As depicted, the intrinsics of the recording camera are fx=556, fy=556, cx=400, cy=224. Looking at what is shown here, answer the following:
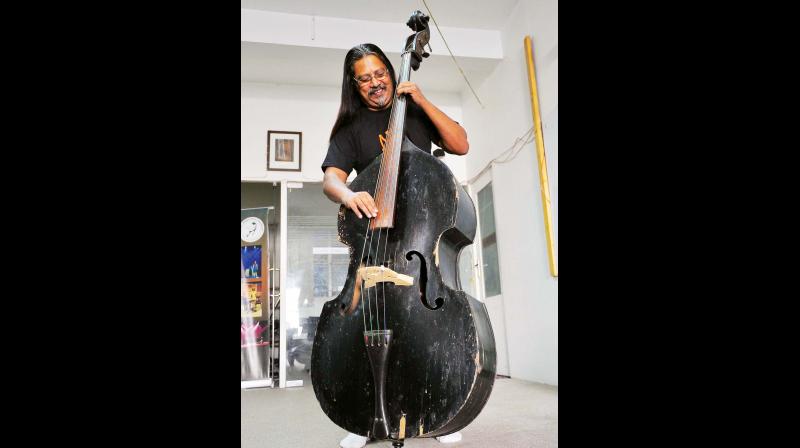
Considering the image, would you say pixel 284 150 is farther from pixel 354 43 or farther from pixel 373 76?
pixel 373 76

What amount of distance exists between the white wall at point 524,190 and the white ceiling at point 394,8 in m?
0.15

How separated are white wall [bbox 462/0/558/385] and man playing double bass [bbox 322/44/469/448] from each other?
1774 mm

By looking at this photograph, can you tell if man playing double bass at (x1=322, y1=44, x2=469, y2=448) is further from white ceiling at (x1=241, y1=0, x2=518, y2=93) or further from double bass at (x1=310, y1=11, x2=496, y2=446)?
white ceiling at (x1=241, y1=0, x2=518, y2=93)

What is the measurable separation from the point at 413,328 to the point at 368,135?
23.4 inches

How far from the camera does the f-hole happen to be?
1.10m

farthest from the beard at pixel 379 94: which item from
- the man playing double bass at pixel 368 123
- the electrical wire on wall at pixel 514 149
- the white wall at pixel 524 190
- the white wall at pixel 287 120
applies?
the white wall at pixel 287 120

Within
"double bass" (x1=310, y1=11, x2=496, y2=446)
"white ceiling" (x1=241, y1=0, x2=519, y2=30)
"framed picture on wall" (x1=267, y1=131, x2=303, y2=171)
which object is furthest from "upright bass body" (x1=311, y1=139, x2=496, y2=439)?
"framed picture on wall" (x1=267, y1=131, x2=303, y2=171)

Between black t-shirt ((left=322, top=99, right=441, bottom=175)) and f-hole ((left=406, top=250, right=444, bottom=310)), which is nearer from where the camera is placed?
f-hole ((left=406, top=250, right=444, bottom=310))

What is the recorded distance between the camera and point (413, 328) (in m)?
1.09

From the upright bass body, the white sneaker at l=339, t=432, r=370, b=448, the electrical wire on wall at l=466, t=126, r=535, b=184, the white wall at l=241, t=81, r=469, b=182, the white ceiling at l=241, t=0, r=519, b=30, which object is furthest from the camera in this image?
the white wall at l=241, t=81, r=469, b=182

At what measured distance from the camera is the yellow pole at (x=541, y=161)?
306cm

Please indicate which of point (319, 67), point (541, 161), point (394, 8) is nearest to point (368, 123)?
point (541, 161)
